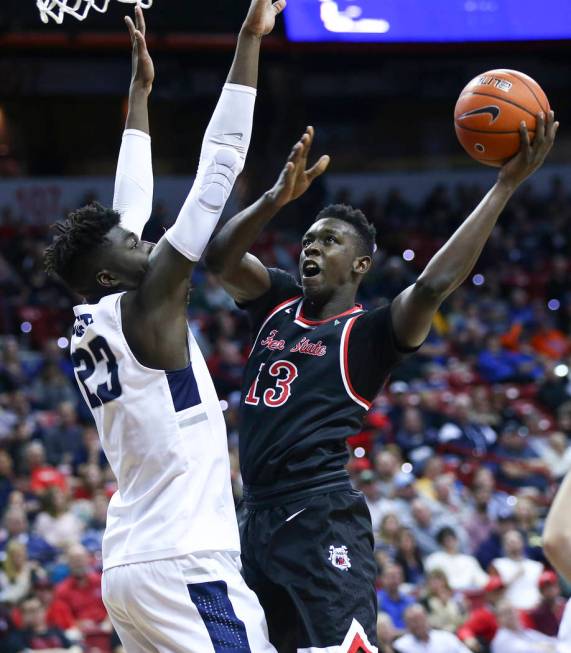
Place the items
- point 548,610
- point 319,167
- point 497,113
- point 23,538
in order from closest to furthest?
point 319,167 < point 497,113 < point 548,610 < point 23,538

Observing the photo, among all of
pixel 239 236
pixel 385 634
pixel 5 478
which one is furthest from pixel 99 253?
pixel 5 478

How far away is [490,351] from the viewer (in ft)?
45.5

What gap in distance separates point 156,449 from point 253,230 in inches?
33.0

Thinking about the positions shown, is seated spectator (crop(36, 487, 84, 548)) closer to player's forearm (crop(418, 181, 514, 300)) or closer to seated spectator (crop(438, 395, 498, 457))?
seated spectator (crop(438, 395, 498, 457))

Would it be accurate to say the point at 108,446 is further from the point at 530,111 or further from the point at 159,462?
the point at 530,111

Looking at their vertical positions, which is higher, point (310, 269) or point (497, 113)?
point (497, 113)

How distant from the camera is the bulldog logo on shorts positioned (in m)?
3.81

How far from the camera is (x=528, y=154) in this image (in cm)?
380

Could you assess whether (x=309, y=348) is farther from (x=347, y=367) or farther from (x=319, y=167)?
(x=319, y=167)

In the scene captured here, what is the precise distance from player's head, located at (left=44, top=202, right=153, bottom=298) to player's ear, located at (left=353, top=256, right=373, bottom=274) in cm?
88

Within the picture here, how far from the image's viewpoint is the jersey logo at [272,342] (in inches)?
165

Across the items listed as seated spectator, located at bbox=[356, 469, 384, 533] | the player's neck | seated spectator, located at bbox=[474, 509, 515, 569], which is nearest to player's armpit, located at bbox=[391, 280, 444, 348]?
the player's neck

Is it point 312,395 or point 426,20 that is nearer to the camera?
point 312,395

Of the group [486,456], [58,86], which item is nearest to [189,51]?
[58,86]
